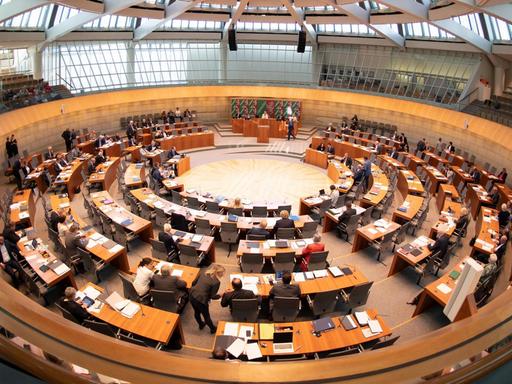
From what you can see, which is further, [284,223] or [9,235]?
[284,223]

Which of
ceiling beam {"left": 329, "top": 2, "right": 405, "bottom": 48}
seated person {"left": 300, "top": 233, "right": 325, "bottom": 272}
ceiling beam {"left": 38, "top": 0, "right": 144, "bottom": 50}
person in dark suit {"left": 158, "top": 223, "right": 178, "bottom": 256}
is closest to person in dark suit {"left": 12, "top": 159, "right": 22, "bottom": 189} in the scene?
person in dark suit {"left": 158, "top": 223, "right": 178, "bottom": 256}

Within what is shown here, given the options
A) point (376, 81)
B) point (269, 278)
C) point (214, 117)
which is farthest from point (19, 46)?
point (376, 81)

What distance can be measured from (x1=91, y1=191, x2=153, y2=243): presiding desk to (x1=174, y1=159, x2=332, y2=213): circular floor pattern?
→ 16.6 feet

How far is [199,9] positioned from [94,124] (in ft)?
34.7

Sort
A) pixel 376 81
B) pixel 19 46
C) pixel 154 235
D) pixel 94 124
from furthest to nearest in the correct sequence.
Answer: pixel 376 81 → pixel 94 124 → pixel 19 46 → pixel 154 235

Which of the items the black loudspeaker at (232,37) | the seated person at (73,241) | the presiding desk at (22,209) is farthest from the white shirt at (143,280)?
the black loudspeaker at (232,37)

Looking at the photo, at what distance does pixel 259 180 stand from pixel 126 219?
26.3ft

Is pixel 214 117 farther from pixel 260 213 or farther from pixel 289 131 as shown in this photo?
pixel 260 213

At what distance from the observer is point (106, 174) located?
14953 millimetres

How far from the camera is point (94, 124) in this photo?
23.0 m

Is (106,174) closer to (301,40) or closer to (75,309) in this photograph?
Answer: (75,309)

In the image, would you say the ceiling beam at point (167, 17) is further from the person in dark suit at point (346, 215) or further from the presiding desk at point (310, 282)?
the presiding desk at point (310, 282)

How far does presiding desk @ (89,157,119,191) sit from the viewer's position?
14.4 metres

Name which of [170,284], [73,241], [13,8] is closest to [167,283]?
[170,284]
